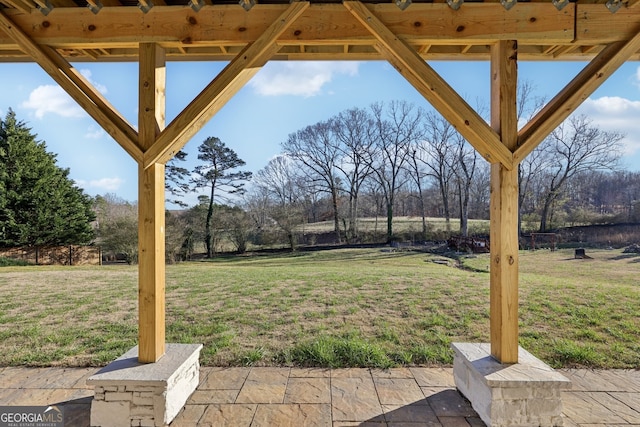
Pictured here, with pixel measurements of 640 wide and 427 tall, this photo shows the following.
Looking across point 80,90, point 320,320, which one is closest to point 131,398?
point 80,90

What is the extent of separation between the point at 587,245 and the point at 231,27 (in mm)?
17155

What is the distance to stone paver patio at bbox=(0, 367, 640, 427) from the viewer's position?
84.4 inches

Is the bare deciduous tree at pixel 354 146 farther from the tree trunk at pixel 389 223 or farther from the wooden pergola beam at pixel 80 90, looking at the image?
the wooden pergola beam at pixel 80 90

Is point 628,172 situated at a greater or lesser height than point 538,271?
greater

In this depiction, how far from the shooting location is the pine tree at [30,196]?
12.4m

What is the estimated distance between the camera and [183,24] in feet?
7.56

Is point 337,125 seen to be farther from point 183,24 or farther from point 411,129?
point 183,24

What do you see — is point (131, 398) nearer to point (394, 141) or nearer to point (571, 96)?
point (571, 96)

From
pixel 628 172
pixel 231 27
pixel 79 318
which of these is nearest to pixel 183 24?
pixel 231 27

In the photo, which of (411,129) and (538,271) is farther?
(411,129)

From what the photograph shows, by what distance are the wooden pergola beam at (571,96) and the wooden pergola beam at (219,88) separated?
1760 millimetres

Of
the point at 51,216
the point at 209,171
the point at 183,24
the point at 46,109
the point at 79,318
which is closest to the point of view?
the point at 183,24

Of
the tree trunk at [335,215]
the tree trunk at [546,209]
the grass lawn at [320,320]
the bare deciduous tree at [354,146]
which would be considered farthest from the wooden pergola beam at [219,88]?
the tree trunk at [546,209]

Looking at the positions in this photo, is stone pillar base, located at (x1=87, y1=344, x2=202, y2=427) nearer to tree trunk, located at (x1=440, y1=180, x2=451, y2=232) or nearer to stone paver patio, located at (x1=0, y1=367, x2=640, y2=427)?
stone paver patio, located at (x1=0, y1=367, x2=640, y2=427)
